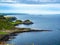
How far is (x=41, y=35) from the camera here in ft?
5.13

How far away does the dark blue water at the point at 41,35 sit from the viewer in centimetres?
155

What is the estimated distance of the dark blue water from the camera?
5.07 ft

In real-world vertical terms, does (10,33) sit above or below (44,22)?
below

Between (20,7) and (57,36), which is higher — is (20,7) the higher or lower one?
the higher one

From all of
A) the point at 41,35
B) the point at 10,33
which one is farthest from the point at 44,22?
the point at 10,33

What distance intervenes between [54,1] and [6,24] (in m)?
0.70

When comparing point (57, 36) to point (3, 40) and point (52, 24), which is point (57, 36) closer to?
point (52, 24)

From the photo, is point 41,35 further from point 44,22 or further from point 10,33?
point 10,33

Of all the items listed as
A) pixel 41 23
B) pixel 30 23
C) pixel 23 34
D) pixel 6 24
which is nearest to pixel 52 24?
pixel 41 23

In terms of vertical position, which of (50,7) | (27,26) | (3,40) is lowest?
(3,40)

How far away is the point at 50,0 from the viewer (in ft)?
5.38

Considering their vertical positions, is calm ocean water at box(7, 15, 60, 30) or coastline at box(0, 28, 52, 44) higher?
calm ocean water at box(7, 15, 60, 30)

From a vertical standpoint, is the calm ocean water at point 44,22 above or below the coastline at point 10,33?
above

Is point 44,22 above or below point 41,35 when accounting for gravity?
above
